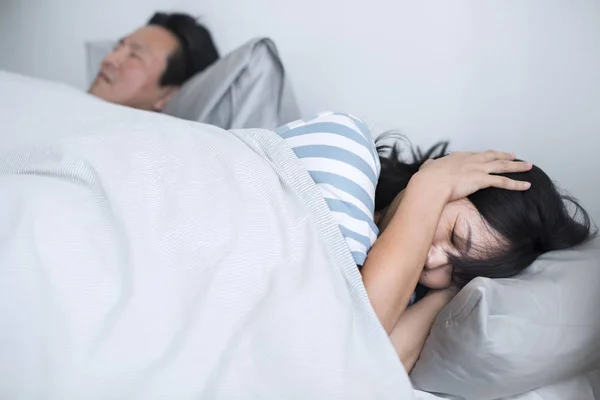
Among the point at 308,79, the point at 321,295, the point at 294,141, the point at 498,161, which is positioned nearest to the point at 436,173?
the point at 498,161

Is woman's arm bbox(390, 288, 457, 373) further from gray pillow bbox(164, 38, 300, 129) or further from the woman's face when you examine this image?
gray pillow bbox(164, 38, 300, 129)

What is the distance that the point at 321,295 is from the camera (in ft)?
2.45

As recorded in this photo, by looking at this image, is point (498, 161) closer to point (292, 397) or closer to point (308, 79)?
point (292, 397)

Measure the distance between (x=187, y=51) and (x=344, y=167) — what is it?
1052 millimetres

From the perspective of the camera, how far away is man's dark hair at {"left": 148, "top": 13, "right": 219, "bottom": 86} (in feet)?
6.00

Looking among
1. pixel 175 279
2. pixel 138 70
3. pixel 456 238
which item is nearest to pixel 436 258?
pixel 456 238

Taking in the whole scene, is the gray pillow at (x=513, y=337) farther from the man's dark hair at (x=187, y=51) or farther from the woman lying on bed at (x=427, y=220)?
the man's dark hair at (x=187, y=51)

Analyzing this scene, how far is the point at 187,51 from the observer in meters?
1.84

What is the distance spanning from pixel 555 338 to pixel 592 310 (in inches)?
3.4

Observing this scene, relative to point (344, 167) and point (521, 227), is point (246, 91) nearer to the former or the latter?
point (344, 167)

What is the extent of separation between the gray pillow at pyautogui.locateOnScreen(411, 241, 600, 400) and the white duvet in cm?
7

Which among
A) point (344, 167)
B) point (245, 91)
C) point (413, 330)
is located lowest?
point (413, 330)

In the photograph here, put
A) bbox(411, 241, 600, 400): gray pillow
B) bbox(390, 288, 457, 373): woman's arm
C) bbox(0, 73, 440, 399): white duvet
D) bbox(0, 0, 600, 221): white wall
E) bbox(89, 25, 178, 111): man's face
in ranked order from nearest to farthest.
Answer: bbox(0, 73, 440, 399): white duvet
bbox(411, 241, 600, 400): gray pillow
bbox(390, 288, 457, 373): woman's arm
bbox(0, 0, 600, 221): white wall
bbox(89, 25, 178, 111): man's face

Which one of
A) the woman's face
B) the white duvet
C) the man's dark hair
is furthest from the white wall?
the white duvet
